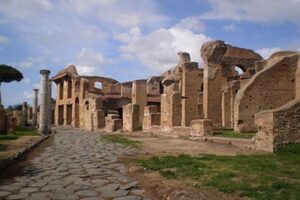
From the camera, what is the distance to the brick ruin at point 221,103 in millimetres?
12109

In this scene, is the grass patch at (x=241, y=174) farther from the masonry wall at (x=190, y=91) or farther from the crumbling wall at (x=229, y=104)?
the masonry wall at (x=190, y=91)

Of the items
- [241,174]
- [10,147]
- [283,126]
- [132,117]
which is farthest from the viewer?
[132,117]

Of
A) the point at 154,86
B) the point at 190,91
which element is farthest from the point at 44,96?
the point at 154,86

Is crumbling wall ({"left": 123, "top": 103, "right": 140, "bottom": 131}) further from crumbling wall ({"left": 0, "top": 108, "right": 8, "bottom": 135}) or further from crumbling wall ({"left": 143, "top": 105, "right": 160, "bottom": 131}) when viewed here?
crumbling wall ({"left": 0, "top": 108, "right": 8, "bottom": 135})

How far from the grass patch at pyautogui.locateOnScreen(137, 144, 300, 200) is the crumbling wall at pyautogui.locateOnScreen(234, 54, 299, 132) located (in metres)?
10.0

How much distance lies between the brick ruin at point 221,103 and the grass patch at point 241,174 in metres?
2.30

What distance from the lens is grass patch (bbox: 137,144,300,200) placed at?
19.3 feet

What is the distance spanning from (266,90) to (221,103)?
205 inches

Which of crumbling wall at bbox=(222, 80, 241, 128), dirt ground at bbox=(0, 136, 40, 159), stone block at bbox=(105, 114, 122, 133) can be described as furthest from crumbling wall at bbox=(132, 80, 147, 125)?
dirt ground at bbox=(0, 136, 40, 159)

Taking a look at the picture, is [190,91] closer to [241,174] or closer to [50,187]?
[241,174]

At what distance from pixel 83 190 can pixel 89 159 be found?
13.7 ft

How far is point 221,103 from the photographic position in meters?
25.1

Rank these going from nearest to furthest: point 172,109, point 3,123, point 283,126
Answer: point 283,126
point 3,123
point 172,109

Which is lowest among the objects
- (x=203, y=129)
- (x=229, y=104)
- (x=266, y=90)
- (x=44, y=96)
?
(x=203, y=129)
